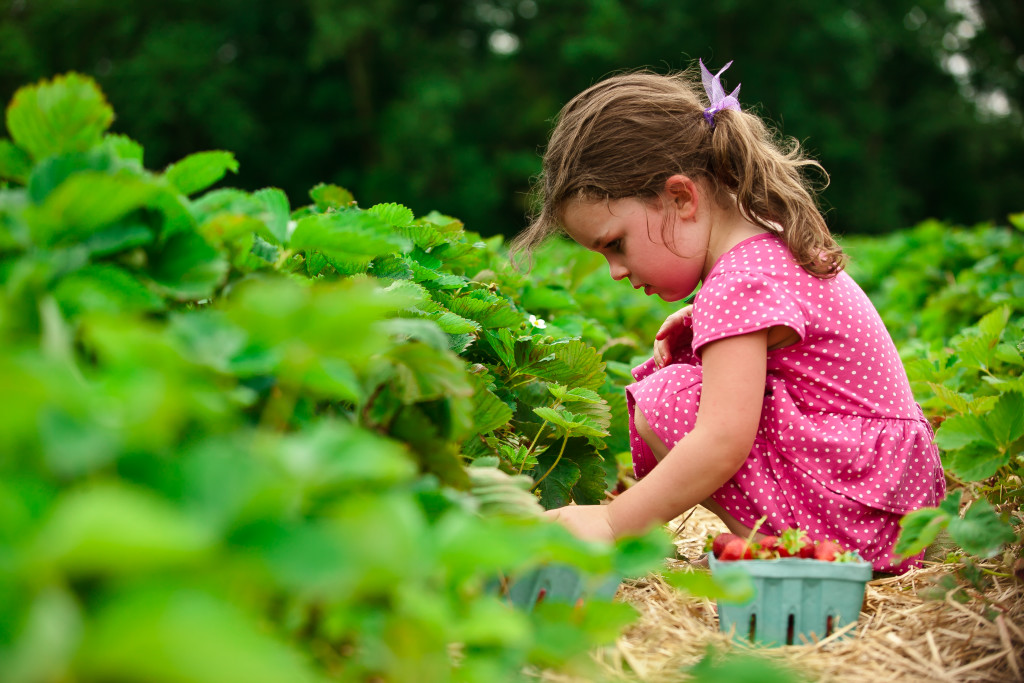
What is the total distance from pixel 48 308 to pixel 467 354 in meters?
1.23

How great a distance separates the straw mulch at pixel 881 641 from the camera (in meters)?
1.24

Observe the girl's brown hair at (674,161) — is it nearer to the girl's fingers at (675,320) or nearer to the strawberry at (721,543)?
the girl's fingers at (675,320)

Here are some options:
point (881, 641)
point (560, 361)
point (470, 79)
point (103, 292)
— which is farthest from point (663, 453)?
point (470, 79)

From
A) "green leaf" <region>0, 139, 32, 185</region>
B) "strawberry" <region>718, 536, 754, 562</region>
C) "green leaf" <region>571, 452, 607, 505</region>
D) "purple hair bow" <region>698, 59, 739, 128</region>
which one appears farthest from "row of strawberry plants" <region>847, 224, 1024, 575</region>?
A: "green leaf" <region>0, 139, 32, 185</region>

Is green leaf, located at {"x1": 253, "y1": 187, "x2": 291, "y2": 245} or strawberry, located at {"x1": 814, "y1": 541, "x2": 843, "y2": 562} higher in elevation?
green leaf, located at {"x1": 253, "y1": 187, "x2": 291, "y2": 245}

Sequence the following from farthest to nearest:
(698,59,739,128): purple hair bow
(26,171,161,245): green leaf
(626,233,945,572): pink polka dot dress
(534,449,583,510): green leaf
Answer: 1. (698,59,739,128): purple hair bow
2. (534,449,583,510): green leaf
3. (626,233,945,572): pink polka dot dress
4. (26,171,161,245): green leaf

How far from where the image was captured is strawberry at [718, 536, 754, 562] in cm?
140

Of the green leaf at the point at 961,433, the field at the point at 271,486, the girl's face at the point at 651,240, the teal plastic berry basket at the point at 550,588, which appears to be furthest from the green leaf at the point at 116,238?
the green leaf at the point at 961,433

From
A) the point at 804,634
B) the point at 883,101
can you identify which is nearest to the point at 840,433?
the point at 804,634

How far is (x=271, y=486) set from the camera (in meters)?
0.60

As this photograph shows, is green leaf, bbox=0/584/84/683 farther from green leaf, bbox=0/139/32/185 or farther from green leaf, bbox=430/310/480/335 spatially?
green leaf, bbox=430/310/480/335

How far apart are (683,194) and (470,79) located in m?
19.2

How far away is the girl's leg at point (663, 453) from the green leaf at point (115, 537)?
4.62 feet

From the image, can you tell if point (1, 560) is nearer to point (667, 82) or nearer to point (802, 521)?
point (802, 521)
